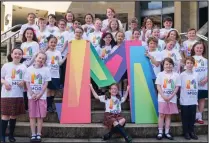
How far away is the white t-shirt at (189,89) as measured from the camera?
5.59 metres

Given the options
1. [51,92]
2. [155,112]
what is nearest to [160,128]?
[155,112]

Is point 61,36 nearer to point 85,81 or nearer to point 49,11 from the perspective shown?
point 85,81

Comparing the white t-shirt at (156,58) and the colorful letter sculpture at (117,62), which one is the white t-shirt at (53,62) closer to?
the colorful letter sculpture at (117,62)

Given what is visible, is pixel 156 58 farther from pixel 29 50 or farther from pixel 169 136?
pixel 29 50

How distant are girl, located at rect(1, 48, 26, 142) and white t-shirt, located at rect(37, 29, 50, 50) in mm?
1390

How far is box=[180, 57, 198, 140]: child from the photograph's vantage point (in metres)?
5.56

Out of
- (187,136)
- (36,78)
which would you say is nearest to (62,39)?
(36,78)

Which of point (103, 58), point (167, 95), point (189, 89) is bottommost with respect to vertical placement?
point (167, 95)

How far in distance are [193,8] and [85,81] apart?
10.5 meters

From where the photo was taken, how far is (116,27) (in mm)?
7184

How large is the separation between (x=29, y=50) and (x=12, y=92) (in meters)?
1.15

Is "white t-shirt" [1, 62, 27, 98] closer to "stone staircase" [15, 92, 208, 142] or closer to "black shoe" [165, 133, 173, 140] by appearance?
"stone staircase" [15, 92, 208, 142]

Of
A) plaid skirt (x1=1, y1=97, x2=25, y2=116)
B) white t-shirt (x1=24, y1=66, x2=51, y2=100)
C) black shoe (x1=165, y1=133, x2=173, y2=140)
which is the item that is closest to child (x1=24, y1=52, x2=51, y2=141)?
white t-shirt (x1=24, y1=66, x2=51, y2=100)

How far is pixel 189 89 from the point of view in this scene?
5613 millimetres
